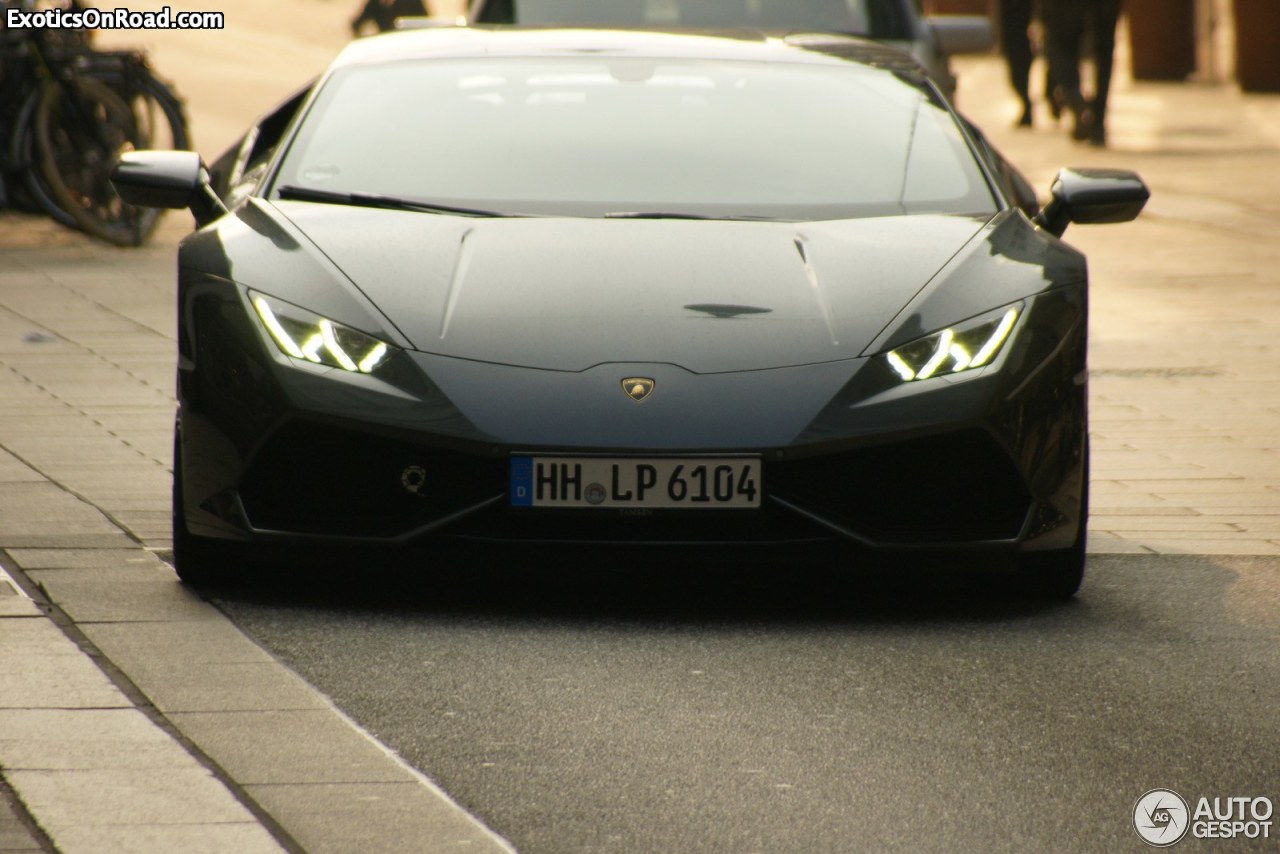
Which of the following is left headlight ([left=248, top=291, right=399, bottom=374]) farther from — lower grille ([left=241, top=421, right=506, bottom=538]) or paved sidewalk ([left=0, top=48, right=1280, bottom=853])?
paved sidewalk ([left=0, top=48, right=1280, bottom=853])

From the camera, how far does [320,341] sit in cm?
522

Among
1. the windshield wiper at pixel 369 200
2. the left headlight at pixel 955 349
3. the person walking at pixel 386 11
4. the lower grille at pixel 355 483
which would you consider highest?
the windshield wiper at pixel 369 200

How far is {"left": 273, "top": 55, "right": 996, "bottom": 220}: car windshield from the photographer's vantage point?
6.00 metres

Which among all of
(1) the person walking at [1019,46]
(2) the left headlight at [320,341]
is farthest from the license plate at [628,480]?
→ (1) the person walking at [1019,46]

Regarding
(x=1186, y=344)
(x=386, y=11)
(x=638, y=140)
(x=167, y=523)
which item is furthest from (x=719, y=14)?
(x=386, y=11)

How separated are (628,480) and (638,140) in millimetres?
1453

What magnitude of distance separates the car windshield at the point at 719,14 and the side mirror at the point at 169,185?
520cm

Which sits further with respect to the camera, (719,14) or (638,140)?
(719,14)

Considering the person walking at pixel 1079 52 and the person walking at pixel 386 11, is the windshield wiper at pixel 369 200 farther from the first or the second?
the person walking at pixel 386 11

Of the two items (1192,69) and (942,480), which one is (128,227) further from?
(1192,69)

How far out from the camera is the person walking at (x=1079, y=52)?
1980cm

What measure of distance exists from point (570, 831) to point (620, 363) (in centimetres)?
160

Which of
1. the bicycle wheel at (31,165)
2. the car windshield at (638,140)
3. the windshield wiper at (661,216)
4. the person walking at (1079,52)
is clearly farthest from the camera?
the person walking at (1079,52)

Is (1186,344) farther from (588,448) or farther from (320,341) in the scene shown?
(320,341)
